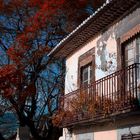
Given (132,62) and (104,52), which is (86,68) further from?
(132,62)

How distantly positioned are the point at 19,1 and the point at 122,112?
14.8 meters

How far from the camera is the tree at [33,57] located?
25109 mm

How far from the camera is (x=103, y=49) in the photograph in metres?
16.3

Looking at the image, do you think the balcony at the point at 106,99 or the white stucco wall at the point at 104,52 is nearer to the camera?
the balcony at the point at 106,99

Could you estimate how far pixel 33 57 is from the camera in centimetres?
2569

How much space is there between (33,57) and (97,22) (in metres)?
10.4

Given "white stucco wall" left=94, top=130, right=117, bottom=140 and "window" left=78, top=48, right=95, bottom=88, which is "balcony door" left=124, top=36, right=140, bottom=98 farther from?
"window" left=78, top=48, right=95, bottom=88

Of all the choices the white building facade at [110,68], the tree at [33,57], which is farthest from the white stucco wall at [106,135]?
the tree at [33,57]

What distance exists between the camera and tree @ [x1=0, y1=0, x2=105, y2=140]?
2511cm

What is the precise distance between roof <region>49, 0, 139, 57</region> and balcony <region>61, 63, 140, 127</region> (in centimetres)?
193

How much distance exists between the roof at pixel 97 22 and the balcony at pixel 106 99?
6.34ft

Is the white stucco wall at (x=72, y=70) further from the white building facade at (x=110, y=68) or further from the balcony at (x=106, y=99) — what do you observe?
the balcony at (x=106, y=99)

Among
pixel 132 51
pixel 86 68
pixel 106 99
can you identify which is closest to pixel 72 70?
pixel 86 68

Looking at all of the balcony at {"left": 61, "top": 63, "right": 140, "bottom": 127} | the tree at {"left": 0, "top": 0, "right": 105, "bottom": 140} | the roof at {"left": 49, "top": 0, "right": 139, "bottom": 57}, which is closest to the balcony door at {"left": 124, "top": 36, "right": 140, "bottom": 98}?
the balcony at {"left": 61, "top": 63, "right": 140, "bottom": 127}
